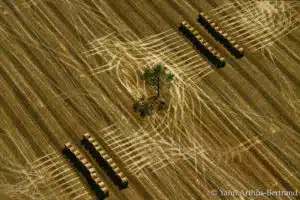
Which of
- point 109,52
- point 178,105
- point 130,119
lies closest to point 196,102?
point 178,105

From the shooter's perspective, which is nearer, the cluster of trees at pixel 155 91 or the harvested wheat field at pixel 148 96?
the harvested wheat field at pixel 148 96

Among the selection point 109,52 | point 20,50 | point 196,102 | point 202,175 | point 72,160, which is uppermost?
point 20,50

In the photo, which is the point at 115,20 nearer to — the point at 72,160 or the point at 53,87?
the point at 53,87

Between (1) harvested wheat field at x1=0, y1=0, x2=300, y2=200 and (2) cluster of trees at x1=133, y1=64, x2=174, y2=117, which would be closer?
(1) harvested wheat field at x1=0, y1=0, x2=300, y2=200
